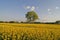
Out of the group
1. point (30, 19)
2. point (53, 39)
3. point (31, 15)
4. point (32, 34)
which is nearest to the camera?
point (53, 39)

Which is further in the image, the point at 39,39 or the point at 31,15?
the point at 31,15

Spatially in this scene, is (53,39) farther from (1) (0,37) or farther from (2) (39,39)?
(1) (0,37)

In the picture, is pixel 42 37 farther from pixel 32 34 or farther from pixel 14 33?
pixel 14 33

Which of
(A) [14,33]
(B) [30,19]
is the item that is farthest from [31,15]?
(A) [14,33]

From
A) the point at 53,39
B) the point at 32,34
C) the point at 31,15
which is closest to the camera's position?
the point at 53,39

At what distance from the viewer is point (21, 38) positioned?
27.2 ft

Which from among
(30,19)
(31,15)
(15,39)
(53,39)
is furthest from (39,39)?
(31,15)

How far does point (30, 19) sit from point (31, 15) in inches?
178

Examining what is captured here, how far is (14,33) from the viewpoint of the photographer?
28.7 feet

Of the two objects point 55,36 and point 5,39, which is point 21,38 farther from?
point 55,36

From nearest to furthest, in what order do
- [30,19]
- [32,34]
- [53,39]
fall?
[53,39], [32,34], [30,19]

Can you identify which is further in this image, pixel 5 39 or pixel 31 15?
pixel 31 15

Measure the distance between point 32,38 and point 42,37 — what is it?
517mm

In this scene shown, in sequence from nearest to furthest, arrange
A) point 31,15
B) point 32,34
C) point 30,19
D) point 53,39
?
point 53,39, point 32,34, point 30,19, point 31,15
